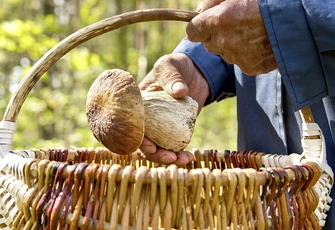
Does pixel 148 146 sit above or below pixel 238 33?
below

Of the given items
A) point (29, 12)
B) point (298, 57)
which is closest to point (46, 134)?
point (29, 12)

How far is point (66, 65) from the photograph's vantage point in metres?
5.78

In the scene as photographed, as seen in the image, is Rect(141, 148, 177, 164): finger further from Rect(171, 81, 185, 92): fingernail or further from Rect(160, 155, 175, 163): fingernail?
Rect(171, 81, 185, 92): fingernail

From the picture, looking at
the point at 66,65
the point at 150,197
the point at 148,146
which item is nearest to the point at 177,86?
the point at 148,146

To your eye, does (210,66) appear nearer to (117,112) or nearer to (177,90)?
(177,90)

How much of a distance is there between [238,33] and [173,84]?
0.79 feet

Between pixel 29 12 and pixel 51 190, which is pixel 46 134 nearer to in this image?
pixel 29 12

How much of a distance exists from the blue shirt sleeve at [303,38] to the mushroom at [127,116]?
0.26 meters

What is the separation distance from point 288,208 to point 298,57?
0.79 feet

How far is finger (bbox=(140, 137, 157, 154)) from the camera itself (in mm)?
864

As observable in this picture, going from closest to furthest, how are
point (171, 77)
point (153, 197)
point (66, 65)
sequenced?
1. point (153, 197)
2. point (171, 77)
3. point (66, 65)

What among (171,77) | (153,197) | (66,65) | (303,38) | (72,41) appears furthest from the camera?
(66,65)

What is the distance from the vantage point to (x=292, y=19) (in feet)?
2.11

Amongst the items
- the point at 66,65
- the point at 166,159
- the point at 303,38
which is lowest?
the point at 166,159
